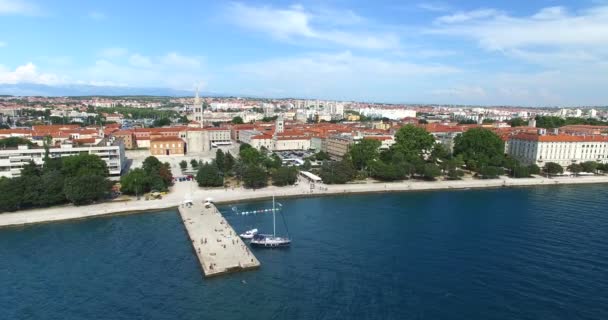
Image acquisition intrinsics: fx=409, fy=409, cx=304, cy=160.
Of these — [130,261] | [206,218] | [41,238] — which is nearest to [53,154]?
[41,238]

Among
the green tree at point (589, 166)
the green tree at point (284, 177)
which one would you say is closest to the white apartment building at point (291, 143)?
the green tree at point (284, 177)

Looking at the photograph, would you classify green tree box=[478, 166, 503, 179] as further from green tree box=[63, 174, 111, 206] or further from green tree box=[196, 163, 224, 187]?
green tree box=[63, 174, 111, 206]

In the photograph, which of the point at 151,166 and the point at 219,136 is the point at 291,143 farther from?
the point at 151,166

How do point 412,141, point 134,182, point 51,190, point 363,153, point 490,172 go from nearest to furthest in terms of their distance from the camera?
point 51,190, point 134,182, point 490,172, point 363,153, point 412,141

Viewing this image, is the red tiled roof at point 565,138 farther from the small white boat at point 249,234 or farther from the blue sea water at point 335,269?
the small white boat at point 249,234

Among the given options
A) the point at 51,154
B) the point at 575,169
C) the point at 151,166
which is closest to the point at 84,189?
the point at 151,166

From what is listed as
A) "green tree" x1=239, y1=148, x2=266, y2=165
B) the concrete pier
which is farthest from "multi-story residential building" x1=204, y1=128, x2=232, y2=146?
the concrete pier
